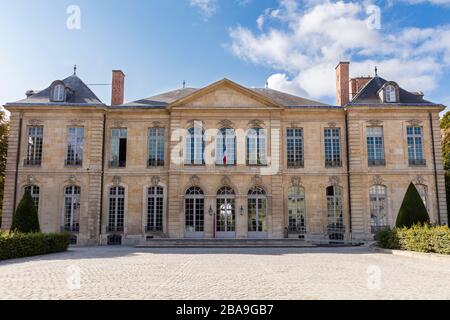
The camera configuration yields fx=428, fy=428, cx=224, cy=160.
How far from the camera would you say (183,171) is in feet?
66.2

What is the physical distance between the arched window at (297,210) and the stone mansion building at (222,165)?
5 centimetres

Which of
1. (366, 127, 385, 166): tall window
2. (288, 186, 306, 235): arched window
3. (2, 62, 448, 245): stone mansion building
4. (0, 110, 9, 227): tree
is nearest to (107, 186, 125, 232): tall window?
(2, 62, 448, 245): stone mansion building

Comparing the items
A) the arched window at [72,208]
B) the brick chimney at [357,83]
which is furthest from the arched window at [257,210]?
the arched window at [72,208]

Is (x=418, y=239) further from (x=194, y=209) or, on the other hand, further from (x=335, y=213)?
(x=194, y=209)

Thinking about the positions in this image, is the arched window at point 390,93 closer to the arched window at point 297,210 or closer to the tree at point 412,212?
the arched window at point 297,210

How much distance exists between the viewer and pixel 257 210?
20.2 m

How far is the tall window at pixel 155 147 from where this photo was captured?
20.6m

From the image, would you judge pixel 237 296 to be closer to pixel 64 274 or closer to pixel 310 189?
pixel 64 274

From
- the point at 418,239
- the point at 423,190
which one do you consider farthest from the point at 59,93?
the point at 423,190

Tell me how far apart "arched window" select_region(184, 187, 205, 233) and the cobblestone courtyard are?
8964mm

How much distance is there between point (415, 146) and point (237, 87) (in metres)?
9.02
